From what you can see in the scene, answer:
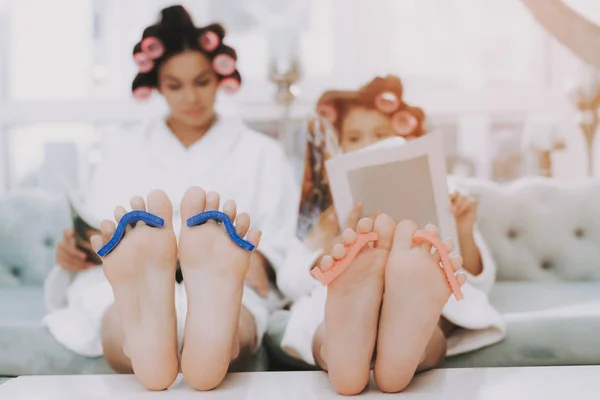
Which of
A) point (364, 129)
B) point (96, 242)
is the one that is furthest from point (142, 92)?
point (96, 242)

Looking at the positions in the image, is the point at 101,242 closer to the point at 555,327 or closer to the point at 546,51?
the point at 555,327

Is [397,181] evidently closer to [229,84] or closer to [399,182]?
[399,182]

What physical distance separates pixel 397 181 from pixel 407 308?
0.31 meters

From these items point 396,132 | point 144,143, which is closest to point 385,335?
point 396,132

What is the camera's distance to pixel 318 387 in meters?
0.71

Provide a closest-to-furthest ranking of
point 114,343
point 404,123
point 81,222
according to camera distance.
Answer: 1. point 114,343
2. point 81,222
3. point 404,123

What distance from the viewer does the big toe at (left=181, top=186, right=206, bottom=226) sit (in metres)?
0.72

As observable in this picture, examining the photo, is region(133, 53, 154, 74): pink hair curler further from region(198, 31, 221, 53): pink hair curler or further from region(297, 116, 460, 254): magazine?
region(297, 116, 460, 254): magazine

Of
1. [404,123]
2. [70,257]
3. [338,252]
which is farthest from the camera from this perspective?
[404,123]

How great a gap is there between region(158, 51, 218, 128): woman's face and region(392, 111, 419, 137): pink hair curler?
0.36 meters

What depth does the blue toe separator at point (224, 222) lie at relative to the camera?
0.71m

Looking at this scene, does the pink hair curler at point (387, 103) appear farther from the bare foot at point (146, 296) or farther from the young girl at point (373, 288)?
the bare foot at point (146, 296)

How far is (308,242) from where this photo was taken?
1.03 m

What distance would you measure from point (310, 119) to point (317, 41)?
28 centimetres
